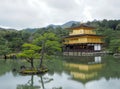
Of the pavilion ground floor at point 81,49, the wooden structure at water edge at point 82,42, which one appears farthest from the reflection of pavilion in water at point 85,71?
the wooden structure at water edge at point 82,42

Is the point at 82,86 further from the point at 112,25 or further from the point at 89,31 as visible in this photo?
the point at 112,25

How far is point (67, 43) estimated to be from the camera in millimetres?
46031

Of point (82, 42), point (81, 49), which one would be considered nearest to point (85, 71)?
point (81, 49)

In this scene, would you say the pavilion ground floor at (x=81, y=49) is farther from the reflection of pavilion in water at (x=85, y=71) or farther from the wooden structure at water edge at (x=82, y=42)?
the reflection of pavilion in water at (x=85, y=71)

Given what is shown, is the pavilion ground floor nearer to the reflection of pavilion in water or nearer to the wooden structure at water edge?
the wooden structure at water edge

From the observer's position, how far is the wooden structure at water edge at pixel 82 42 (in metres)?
42.0

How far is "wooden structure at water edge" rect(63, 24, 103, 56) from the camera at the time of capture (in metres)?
42.0

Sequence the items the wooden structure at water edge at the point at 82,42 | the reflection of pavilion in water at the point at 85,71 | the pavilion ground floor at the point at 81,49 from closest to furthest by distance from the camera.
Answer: the reflection of pavilion in water at the point at 85,71 → the pavilion ground floor at the point at 81,49 → the wooden structure at water edge at the point at 82,42

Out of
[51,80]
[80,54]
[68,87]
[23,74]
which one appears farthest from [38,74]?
[80,54]

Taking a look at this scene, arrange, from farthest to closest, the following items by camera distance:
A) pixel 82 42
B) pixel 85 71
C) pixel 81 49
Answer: pixel 82 42, pixel 81 49, pixel 85 71

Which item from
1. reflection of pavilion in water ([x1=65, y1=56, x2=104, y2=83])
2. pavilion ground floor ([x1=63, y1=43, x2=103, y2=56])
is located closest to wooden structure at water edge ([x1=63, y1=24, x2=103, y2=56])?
pavilion ground floor ([x1=63, y1=43, x2=103, y2=56])

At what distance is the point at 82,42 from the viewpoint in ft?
141

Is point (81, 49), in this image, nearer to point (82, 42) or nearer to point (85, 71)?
point (82, 42)

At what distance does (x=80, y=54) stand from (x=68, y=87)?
26305mm
